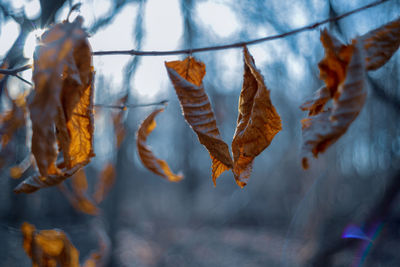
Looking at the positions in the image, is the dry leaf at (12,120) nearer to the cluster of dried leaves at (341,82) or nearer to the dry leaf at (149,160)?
the dry leaf at (149,160)

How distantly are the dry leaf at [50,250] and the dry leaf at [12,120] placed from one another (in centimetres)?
49

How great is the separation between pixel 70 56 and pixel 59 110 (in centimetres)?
13

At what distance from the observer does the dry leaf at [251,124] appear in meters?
0.63

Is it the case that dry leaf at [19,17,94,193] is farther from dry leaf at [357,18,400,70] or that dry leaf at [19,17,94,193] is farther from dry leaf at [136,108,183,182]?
dry leaf at [357,18,400,70]

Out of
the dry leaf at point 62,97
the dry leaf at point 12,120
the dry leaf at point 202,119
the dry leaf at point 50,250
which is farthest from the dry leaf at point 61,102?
the dry leaf at point 12,120

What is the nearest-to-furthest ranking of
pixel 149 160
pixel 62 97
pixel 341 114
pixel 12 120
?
pixel 341 114 < pixel 62 97 < pixel 149 160 < pixel 12 120

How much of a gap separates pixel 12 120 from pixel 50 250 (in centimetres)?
68

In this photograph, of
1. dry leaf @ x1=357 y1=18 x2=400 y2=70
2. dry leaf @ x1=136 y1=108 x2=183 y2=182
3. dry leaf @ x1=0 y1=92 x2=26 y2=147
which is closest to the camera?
dry leaf @ x1=357 y1=18 x2=400 y2=70

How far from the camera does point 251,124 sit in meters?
0.65

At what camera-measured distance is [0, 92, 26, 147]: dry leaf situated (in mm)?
1245

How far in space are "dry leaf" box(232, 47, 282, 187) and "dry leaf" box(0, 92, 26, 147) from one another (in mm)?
1199

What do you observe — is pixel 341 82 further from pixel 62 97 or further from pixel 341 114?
pixel 62 97

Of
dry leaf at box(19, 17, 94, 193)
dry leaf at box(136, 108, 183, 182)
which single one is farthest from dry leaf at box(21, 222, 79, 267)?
dry leaf at box(136, 108, 183, 182)

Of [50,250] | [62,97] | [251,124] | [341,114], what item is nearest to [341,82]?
[341,114]
